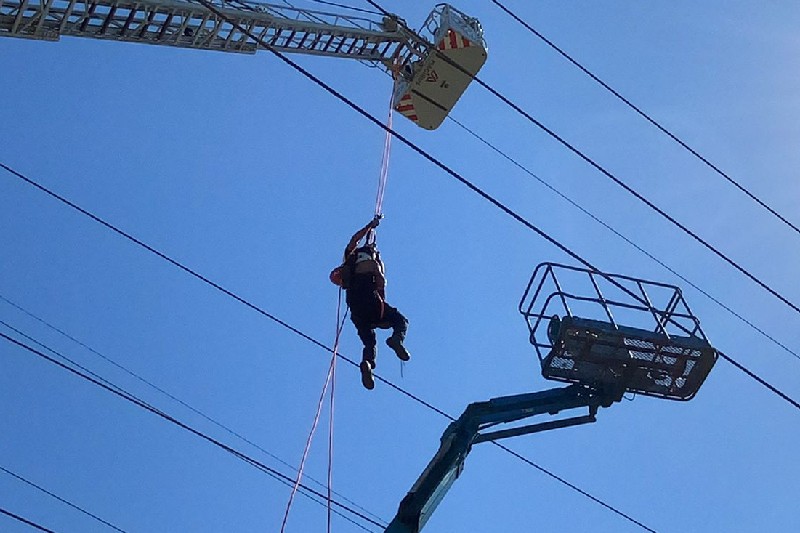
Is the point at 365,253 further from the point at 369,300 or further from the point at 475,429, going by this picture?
the point at 475,429

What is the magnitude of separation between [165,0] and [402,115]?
5251 millimetres

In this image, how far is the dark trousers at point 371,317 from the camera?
1212 cm

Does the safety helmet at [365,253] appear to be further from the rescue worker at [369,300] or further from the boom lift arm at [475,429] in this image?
the boom lift arm at [475,429]

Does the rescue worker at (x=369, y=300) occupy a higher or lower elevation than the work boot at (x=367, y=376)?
higher

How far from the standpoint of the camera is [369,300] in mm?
12188

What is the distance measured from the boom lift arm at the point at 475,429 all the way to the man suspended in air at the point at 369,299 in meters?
0.92

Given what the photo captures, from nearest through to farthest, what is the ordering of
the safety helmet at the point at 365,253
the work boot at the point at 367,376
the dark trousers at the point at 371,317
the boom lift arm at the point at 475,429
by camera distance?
the boom lift arm at the point at 475,429, the work boot at the point at 367,376, the dark trousers at the point at 371,317, the safety helmet at the point at 365,253

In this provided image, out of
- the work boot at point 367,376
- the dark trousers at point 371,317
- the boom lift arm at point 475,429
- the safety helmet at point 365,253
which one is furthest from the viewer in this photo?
the safety helmet at point 365,253

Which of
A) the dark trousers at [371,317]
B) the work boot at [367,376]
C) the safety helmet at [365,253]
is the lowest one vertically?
the work boot at [367,376]

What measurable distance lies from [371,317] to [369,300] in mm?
167

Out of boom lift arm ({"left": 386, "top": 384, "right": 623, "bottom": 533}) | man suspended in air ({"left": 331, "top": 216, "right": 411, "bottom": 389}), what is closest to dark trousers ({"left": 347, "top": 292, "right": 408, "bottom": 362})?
man suspended in air ({"left": 331, "top": 216, "right": 411, "bottom": 389})

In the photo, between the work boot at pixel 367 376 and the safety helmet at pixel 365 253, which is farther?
the safety helmet at pixel 365 253

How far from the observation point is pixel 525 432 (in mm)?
11820

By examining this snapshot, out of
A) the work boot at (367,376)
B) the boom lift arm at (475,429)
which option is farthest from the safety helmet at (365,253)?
the boom lift arm at (475,429)
